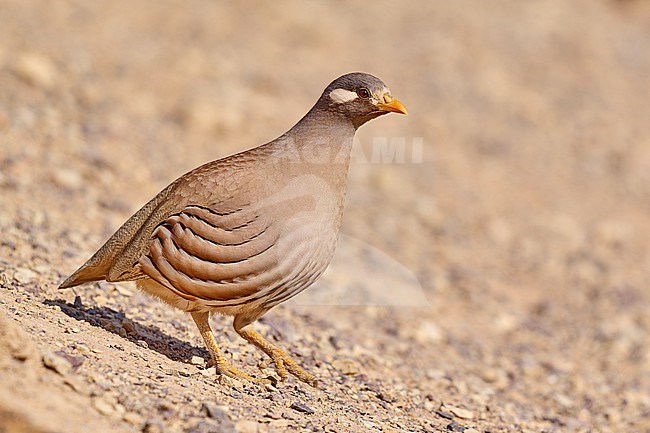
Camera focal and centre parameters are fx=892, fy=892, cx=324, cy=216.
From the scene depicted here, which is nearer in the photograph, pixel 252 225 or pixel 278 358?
pixel 252 225

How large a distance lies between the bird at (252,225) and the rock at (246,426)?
3.26ft

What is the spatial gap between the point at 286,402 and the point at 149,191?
20.0 ft

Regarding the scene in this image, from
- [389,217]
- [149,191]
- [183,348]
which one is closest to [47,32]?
[149,191]

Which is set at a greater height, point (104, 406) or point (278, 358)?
point (278, 358)

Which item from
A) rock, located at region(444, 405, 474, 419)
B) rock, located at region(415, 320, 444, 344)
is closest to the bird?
rock, located at region(444, 405, 474, 419)

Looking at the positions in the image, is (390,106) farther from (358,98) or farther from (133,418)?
(133,418)

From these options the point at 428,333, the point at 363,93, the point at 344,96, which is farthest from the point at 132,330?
the point at 428,333

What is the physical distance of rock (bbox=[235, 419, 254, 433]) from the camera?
482 cm

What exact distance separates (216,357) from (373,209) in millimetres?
7013

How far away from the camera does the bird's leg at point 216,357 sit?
5902 millimetres

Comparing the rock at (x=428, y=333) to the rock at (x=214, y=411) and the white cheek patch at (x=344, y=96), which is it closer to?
the white cheek patch at (x=344, y=96)

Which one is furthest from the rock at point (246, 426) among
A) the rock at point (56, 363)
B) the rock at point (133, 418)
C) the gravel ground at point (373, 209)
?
the rock at point (56, 363)

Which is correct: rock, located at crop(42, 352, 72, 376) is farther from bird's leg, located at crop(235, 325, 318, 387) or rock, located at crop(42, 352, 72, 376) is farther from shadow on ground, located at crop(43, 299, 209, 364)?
bird's leg, located at crop(235, 325, 318, 387)

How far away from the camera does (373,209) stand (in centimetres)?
1275
